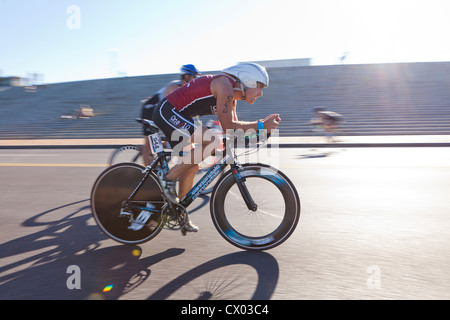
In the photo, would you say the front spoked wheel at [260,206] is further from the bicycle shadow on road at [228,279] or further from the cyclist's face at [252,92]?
the cyclist's face at [252,92]

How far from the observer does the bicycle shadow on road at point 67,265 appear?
100 inches

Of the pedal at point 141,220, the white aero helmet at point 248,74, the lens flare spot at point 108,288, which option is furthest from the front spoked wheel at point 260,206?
the lens flare spot at point 108,288

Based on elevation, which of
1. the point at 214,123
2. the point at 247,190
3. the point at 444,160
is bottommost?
the point at 444,160

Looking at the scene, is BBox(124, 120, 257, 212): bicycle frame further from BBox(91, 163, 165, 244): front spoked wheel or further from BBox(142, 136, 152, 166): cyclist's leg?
BBox(142, 136, 152, 166): cyclist's leg

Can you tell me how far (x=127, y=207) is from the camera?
3377mm

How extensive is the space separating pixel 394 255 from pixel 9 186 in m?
6.17

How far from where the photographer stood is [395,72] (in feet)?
87.5

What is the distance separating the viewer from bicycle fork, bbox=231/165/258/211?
3.20 m

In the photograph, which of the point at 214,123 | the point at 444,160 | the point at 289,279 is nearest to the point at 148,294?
the point at 289,279

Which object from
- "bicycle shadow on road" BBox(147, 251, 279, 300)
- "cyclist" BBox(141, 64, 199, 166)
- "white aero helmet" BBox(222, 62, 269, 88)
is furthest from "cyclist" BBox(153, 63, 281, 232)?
"cyclist" BBox(141, 64, 199, 166)

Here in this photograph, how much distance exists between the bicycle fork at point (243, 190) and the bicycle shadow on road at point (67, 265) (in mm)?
748

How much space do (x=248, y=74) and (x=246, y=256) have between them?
1.58m
